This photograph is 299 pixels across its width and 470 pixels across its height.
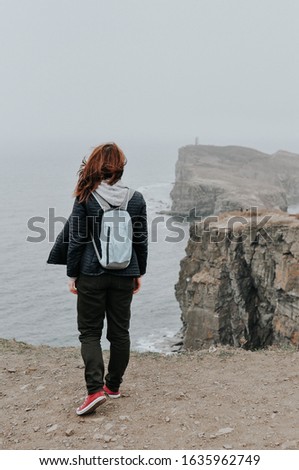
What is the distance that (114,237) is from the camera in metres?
6.09

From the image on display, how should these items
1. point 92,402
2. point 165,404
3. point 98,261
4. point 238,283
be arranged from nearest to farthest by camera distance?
point 98,261, point 92,402, point 165,404, point 238,283

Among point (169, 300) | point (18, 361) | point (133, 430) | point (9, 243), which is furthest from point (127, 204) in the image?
point (9, 243)

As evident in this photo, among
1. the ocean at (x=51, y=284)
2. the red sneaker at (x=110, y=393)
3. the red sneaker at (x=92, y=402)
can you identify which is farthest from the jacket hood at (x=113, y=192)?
the ocean at (x=51, y=284)

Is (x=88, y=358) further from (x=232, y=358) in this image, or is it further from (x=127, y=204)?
(x=232, y=358)

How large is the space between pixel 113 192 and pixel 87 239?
621 mm

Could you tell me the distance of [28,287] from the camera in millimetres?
53781

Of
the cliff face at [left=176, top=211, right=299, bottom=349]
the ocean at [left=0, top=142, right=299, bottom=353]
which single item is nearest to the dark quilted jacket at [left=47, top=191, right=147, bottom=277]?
the cliff face at [left=176, top=211, right=299, bottom=349]

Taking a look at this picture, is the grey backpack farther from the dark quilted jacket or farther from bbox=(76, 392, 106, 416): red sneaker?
bbox=(76, 392, 106, 416): red sneaker

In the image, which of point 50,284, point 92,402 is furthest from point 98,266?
point 50,284

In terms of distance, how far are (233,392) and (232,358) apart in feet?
5.90

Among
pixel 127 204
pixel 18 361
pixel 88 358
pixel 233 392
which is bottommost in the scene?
pixel 18 361

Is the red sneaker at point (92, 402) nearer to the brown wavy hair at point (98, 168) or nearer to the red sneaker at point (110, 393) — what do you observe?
the red sneaker at point (110, 393)

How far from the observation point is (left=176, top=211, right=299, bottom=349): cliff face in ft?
103

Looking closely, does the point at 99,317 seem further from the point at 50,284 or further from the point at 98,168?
the point at 50,284
